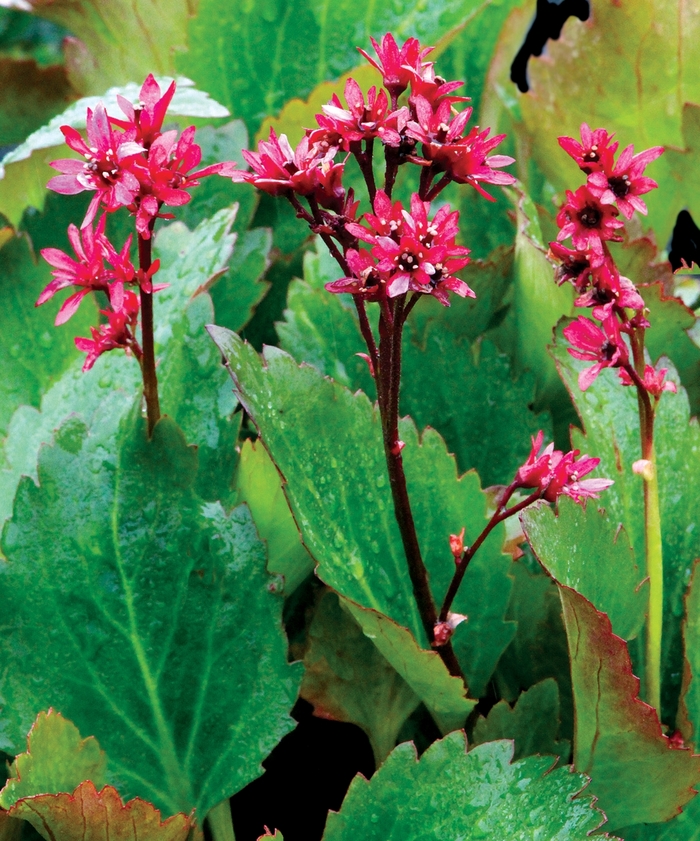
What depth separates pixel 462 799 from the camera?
0.52 m

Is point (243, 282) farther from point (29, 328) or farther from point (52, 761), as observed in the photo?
point (52, 761)

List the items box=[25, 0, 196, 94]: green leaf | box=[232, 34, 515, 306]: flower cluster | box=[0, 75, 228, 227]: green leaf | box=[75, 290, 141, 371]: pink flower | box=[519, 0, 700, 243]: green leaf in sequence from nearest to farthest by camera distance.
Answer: box=[232, 34, 515, 306]: flower cluster < box=[75, 290, 141, 371]: pink flower < box=[0, 75, 228, 227]: green leaf < box=[519, 0, 700, 243]: green leaf < box=[25, 0, 196, 94]: green leaf

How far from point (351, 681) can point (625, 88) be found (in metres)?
0.60

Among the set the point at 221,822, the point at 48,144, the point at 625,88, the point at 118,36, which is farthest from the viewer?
the point at 118,36

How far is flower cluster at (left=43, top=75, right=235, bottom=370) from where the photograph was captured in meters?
0.50

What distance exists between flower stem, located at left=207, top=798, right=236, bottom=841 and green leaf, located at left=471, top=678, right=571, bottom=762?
171 millimetres

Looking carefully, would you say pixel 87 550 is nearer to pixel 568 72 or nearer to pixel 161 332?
pixel 161 332

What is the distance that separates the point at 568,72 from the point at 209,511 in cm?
56

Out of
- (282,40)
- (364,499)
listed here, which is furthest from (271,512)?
(282,40)

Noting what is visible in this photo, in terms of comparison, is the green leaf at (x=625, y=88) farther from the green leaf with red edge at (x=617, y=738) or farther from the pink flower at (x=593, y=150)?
the green leaf with red edge at (x=617, y=738)

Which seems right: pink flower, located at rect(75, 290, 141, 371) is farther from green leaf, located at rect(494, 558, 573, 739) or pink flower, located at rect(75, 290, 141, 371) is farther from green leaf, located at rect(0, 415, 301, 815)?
green leaf, located at rect(494, 558, 573, 739)

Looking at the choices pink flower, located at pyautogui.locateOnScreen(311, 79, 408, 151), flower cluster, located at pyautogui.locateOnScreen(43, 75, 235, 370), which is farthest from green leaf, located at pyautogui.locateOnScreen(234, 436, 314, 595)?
pink flower, located at pyautogui.locateOnScreen(311, 79, 408, 151)

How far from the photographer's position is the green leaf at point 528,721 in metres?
0.58

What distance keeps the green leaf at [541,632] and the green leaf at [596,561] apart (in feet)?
0.26
